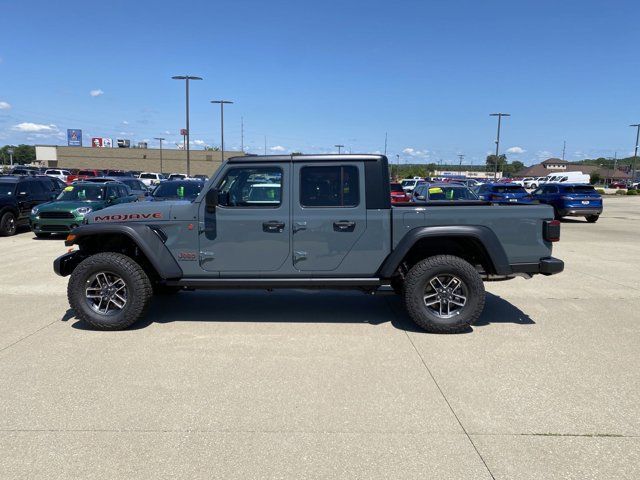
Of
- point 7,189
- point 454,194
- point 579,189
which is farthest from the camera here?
point 579,189

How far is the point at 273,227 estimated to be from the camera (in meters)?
4.93

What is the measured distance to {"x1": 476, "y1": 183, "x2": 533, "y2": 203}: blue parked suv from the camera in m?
19.2

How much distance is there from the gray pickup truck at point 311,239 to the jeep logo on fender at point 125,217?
1 centimetres

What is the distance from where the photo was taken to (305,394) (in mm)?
3629

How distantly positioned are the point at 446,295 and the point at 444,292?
4 cm

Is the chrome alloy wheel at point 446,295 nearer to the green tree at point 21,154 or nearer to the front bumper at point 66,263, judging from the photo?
the front bumper at point 66,263

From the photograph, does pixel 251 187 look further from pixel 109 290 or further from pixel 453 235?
pixel 453 235

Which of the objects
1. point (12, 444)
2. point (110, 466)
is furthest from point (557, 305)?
point (12, 444)

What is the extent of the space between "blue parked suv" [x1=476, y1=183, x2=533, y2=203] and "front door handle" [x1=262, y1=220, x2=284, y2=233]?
52.2 ft

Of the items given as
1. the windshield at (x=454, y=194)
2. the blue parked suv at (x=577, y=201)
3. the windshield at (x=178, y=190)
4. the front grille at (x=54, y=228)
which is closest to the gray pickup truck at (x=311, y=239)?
the windshield at (x=178, y=190)

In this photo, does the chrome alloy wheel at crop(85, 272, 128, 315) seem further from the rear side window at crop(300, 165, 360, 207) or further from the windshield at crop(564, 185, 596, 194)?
the windshield at crop(564, 185, 596, 194)

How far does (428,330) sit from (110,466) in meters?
3.38

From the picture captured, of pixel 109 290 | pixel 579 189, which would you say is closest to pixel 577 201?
pixel 579 189

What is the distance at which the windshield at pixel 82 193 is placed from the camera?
1325 centimetres
